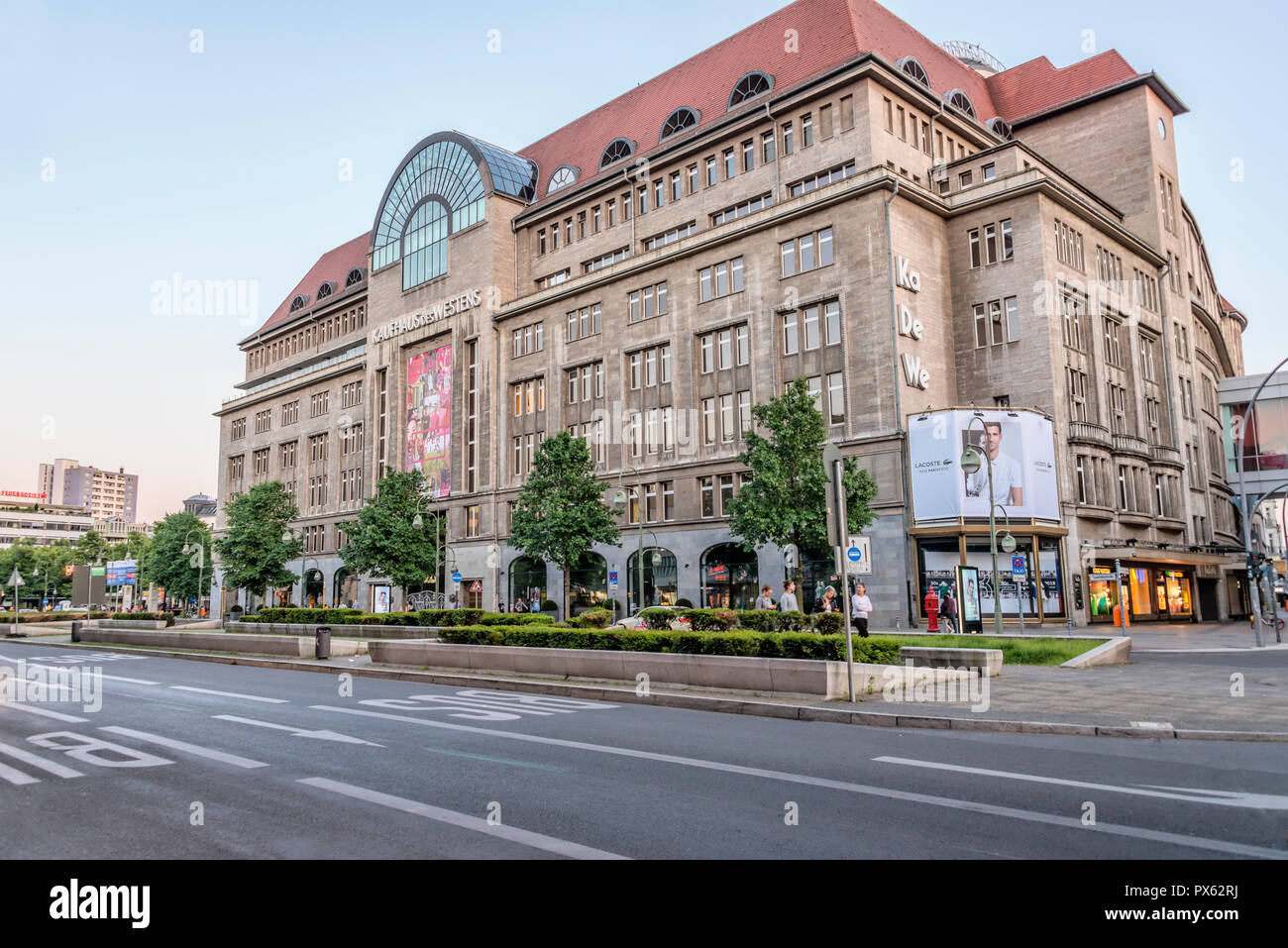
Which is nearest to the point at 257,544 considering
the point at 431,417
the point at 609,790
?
the point at 431,417

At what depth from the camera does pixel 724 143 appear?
48375 mm

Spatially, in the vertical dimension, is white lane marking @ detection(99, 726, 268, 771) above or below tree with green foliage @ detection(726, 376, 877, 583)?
below

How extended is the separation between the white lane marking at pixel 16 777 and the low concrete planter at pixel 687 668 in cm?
957

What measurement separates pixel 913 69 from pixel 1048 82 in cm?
1555

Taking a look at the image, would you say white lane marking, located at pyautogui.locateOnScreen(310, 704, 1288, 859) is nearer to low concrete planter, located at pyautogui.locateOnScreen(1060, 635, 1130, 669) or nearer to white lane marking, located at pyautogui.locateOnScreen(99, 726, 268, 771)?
white lane marking, located at pyautogui.locateOnScreen(99, 726, 268, 771)

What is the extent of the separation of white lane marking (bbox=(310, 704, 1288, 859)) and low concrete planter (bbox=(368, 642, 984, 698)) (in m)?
4.92

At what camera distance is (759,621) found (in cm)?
1728

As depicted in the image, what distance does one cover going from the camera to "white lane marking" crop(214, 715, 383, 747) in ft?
33.4

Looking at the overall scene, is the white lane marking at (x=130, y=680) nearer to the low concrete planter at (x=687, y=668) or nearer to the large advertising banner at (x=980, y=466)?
the low concrete planter at (x=687, y=668)

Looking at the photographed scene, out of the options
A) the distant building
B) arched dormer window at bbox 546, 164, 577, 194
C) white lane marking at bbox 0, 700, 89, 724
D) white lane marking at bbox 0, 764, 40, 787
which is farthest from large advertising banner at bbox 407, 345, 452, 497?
the distant building

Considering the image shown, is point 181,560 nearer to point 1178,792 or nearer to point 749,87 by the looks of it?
point 749,87

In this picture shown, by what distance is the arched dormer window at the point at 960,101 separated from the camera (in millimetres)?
49719

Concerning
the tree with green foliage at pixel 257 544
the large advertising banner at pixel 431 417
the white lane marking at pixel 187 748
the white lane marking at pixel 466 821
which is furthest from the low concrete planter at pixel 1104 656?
the tree with green foliage at pixel 257 544
